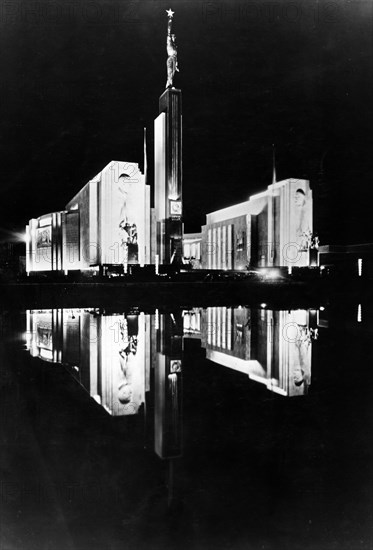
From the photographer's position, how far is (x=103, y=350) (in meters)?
4.32

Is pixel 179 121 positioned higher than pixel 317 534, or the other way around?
pixel 179 121

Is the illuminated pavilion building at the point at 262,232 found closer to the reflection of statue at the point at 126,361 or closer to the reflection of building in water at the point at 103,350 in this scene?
the reflection of building in water at the point at 103,350

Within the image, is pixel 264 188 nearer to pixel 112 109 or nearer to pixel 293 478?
pixel 112 109

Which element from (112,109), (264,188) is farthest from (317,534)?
(264,188)

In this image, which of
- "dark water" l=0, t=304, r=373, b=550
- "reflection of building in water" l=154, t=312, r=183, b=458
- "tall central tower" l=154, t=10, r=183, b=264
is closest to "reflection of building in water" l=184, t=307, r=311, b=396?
"dark water" l=0, t=304, r=373, b=550

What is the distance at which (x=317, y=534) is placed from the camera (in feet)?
5.07

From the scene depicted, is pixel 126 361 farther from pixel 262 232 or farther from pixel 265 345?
pixel 262 232

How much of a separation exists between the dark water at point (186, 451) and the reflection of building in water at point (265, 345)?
0.10 ft

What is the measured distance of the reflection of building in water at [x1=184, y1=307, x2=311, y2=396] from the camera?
3317 mm

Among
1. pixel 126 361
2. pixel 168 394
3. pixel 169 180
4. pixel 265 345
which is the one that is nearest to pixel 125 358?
pixel 126 361

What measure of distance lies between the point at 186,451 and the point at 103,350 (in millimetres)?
2483

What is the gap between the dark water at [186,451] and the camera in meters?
1.57

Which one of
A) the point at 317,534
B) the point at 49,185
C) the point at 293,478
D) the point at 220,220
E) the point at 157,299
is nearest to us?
the point at 317,534

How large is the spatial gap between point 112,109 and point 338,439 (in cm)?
789
